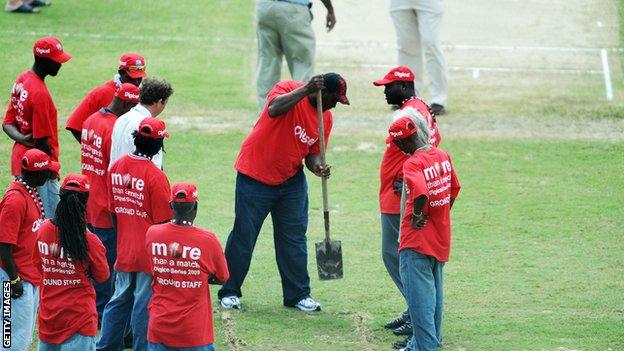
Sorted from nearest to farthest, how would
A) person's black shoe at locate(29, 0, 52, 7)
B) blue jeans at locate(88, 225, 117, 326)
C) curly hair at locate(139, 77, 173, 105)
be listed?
curly hair at locate(139, 77, 173, 105) < blue jeans at locate(88, 225, 117, 326) < person's black shoe at locate(29, 0, 52, 7)

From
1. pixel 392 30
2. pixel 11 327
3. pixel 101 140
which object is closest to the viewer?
pixel 11 327

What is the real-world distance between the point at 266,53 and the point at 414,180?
738 cm

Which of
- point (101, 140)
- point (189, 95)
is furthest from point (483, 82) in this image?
point (101, 140)

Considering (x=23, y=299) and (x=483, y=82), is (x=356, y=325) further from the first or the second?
(x=483, y=82)

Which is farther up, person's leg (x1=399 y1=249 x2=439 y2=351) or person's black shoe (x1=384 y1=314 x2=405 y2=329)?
person's leg (x1=399 y1=249 x2=439 y2=351)

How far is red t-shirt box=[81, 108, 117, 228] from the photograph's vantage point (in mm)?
9773

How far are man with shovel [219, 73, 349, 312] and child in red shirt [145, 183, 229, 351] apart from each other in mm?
2160

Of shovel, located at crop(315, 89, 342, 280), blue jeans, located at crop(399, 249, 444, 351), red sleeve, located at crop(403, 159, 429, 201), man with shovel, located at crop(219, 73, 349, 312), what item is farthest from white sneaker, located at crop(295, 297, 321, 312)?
red sleeve, located at crop(403, 159, 429, 201)

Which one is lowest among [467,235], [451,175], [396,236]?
[467,235]

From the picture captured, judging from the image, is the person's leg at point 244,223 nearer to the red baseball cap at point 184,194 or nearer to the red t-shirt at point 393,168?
the red t-shirt at point 393,168

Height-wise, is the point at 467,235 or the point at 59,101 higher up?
the point at 59,101

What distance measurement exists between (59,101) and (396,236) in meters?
7.90

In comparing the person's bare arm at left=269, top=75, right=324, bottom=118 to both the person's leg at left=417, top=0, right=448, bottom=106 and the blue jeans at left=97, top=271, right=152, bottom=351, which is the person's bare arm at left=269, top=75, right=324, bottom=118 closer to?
the blue jeans at left=97, top=271, right=152, bottom=351

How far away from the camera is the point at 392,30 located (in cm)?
2006
